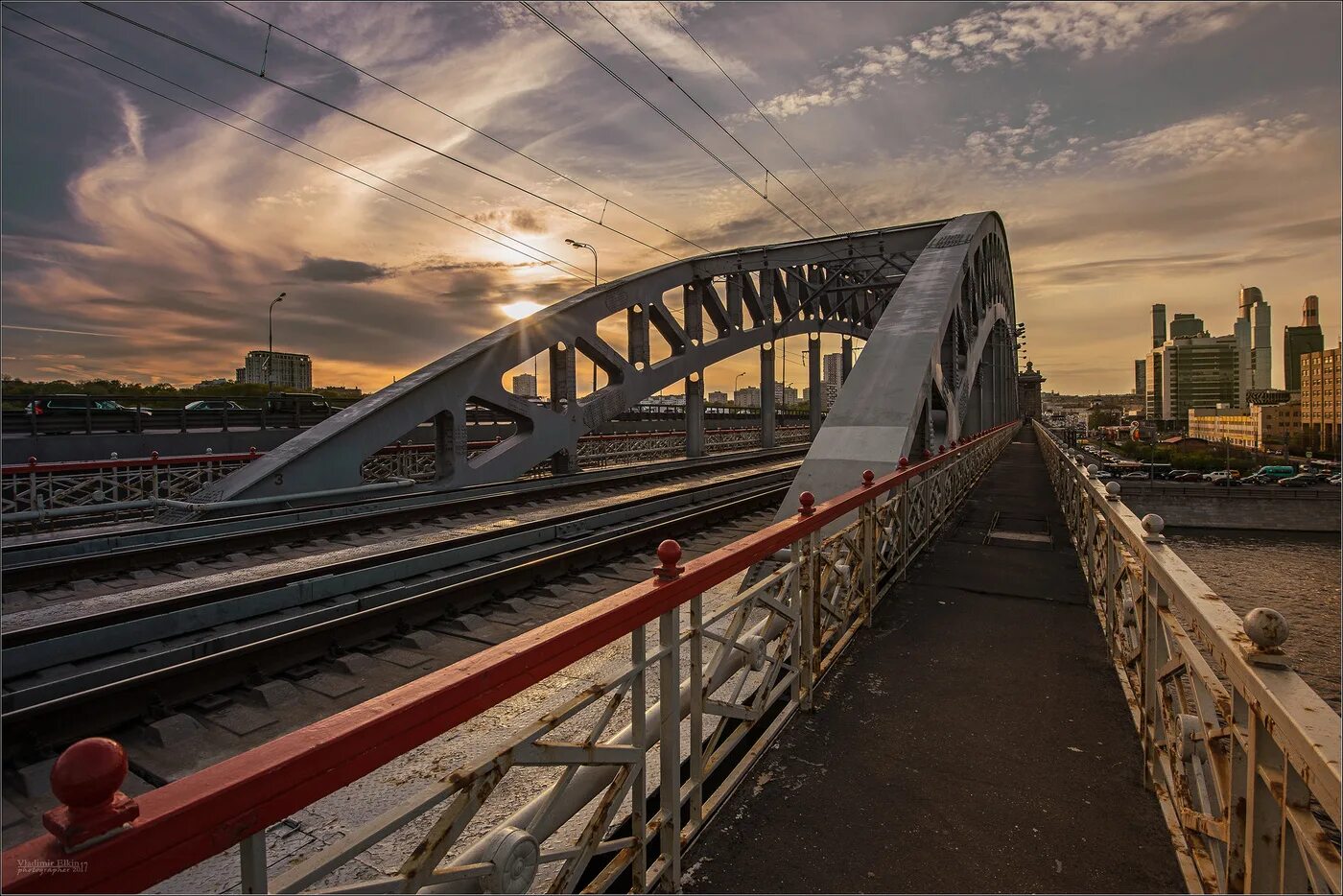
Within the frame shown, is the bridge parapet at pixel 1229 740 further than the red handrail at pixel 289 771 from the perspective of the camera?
Yes

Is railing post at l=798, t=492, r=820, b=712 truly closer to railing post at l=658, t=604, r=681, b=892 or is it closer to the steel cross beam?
railing post at l=658, t=604, r=681, b=892

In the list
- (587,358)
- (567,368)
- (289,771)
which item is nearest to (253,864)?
(289,771)

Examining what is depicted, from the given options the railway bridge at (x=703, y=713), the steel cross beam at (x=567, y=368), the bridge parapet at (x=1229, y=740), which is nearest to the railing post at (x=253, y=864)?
the railway bridge at (x=703, y=713)

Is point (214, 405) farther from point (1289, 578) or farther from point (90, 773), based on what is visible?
point (1289, 578)

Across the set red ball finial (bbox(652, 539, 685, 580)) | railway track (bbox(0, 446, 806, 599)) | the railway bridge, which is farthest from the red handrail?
railway track (bbox(0, 446, 806, 599))

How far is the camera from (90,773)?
3.63 ft

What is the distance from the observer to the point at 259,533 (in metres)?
9.35

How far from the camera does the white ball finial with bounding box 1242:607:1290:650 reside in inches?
72.1

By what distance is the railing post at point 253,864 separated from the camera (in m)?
1.34

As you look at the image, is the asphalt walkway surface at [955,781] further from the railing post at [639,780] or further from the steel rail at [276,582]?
the steel rail at [276,582]

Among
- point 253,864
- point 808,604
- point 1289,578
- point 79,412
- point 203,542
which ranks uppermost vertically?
point 79,412

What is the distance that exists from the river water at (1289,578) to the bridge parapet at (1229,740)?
23870 mm

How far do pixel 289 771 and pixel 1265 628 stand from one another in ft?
8.40

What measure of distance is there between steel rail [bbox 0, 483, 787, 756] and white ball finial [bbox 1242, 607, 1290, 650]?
5606 millimetres
